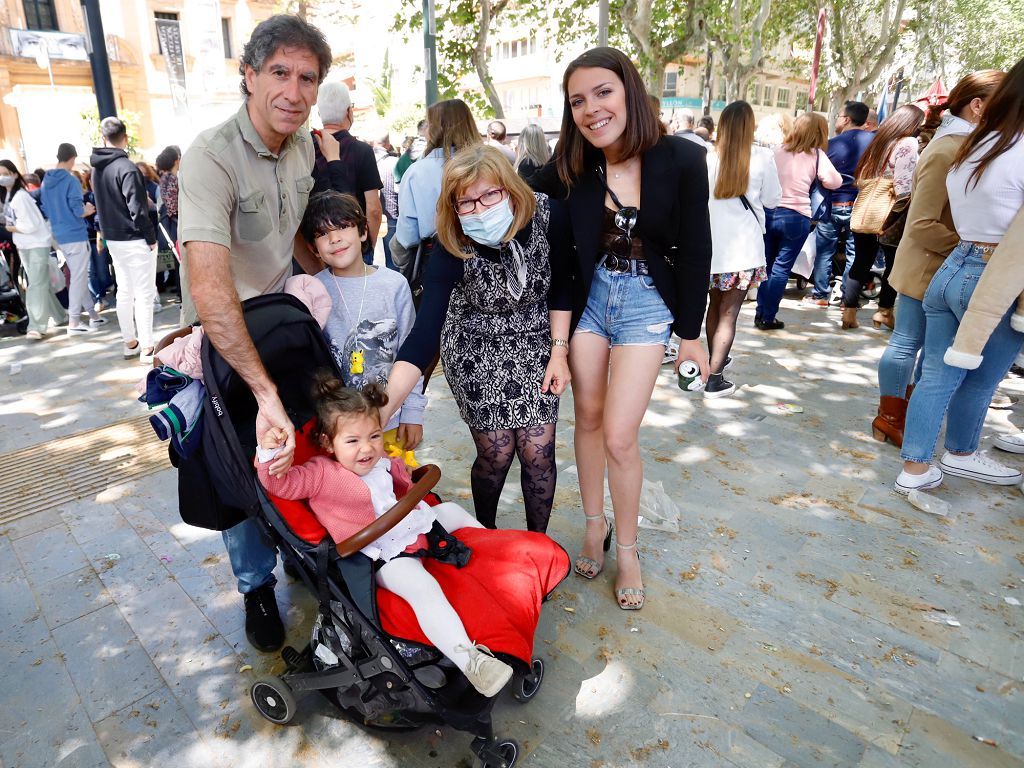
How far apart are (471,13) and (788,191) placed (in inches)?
469

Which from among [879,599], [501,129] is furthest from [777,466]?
[501,129]

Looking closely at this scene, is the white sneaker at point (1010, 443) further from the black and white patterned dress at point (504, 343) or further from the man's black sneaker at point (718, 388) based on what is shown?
the black and white patterned dress at point (504, 343)

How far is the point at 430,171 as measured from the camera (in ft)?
13.7

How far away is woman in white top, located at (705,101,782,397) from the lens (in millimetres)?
4941

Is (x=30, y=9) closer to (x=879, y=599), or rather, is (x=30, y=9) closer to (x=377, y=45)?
(x=377, y=45)

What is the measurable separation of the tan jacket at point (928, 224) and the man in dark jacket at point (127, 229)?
20.3 ft

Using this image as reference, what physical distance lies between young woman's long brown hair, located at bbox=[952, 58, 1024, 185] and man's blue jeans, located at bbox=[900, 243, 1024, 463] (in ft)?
1.48

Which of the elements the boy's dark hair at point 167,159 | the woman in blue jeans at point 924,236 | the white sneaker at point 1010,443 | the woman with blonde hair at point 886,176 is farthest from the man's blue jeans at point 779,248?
the boy's dark hair at point 167,159

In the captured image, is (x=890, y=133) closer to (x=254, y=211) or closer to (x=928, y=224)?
(x=928, y=224)

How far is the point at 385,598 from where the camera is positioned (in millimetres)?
2037

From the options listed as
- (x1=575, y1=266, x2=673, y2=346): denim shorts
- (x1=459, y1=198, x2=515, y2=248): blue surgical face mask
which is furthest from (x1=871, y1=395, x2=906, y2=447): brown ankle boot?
(x1=459, y1=198, x2=515, y2=248): blue surgical face mask

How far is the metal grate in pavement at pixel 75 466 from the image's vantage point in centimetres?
396

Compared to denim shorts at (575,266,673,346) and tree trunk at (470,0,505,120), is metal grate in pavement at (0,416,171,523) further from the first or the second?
tree trunk at (470,0,505,120)

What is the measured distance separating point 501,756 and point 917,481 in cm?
293
